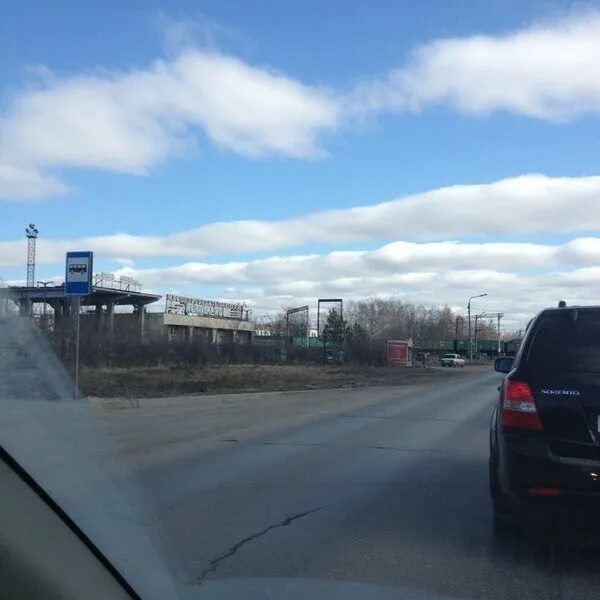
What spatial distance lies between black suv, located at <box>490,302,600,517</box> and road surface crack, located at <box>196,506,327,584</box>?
6.43 feet

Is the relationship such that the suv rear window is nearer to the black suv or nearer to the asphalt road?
the black suv

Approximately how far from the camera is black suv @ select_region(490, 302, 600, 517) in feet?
17.3

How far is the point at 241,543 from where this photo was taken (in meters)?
5.73

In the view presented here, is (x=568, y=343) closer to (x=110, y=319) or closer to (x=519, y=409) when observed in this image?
(x=519, y=409)

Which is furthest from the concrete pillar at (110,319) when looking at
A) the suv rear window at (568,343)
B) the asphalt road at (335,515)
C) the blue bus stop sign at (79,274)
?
the suv rear window at (568,343)

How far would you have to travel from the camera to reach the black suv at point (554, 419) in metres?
5.27

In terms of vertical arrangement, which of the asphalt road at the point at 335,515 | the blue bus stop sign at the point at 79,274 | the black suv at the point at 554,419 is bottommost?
the asphalt road at the point at 335,515

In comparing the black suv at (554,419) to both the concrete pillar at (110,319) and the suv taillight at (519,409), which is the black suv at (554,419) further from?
the concrete pillar at (110,319)

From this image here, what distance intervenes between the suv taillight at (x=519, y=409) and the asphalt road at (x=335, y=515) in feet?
3.35

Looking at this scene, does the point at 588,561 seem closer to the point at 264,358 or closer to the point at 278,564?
the point at 278,564

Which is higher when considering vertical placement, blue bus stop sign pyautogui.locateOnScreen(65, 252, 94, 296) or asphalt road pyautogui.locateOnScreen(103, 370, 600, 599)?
blue bus stop sign pyautogui.locateOnScreen(65, 252, 94, 296)

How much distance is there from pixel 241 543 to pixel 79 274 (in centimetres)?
1119

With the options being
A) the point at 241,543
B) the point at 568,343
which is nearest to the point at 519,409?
the point at 568,343

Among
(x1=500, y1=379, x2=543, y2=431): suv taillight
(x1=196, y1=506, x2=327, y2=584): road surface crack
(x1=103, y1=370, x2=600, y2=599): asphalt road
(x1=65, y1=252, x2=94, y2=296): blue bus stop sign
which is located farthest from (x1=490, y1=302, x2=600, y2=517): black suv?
(x1=65, y1=252, x2=94, y2=296): blue bus stop sign
